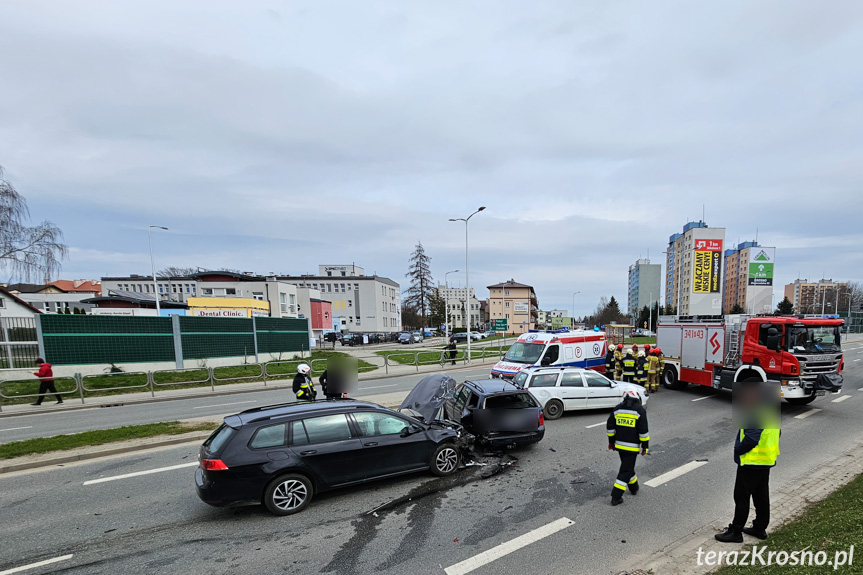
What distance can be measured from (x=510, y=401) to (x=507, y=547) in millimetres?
Answer: 3260

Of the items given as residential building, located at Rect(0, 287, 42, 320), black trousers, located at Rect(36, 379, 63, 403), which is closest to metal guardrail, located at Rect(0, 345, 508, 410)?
black trousers, located at Rect(36, 379, 63, 403)

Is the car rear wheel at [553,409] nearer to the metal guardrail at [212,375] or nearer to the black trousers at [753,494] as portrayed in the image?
the black trousers at [753,494]

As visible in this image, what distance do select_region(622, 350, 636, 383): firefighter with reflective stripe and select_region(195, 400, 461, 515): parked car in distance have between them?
8343mm

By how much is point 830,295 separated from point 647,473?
395 ft

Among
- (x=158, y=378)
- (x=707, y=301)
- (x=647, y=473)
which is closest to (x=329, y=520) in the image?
(x=647, y=473)

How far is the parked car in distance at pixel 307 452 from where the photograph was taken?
185 inches

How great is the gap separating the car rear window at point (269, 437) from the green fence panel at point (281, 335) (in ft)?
71.4

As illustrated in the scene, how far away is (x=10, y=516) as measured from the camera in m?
5.09

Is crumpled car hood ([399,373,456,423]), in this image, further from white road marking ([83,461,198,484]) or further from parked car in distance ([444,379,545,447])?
white road marking ([83,461,198,484])

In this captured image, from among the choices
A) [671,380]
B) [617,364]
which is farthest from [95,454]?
[671,380]

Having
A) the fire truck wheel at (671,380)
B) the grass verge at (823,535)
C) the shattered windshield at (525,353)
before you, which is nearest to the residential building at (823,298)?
the fire truck wheel at (671,380)

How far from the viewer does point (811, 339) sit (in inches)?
394

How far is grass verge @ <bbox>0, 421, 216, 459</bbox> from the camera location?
738 centimetres

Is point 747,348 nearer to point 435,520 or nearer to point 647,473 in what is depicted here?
point 647,473
